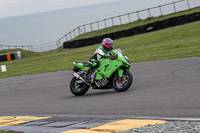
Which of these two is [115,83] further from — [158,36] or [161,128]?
Answer: [158,36]

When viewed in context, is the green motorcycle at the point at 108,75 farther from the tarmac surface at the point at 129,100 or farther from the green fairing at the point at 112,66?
the tarmac surface at the point at 129,100

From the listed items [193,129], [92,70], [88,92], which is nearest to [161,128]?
[193,129]

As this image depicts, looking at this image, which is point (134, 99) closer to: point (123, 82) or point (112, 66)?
point (123, 82)

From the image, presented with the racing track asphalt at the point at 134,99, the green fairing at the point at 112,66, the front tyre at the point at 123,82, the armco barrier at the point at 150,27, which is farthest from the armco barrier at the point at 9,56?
→ the front tyre at the point at 123,82

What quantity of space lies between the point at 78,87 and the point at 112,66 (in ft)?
5.21

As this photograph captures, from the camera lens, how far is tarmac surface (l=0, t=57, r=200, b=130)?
726 cm

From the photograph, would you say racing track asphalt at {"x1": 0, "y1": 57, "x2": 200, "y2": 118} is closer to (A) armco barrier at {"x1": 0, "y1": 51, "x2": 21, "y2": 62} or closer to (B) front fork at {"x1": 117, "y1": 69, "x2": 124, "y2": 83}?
(B) front fork at {"x1": 117, "y1": 69, "x2": 124, "y2": 83}

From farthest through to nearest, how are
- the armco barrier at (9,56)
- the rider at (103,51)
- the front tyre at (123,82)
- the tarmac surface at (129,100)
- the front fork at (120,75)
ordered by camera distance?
the armco barrier at (9,56)
the rider at (103,51)
the front fork at (120,75)
the front tyre at (123,82)
the tarmac surface at (129,100)

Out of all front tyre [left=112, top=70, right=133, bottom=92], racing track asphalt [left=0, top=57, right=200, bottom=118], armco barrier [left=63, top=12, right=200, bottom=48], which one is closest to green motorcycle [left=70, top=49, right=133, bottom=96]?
front tyre [left=112, top=70, right=133, bottom=92]

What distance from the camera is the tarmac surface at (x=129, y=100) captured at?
286 inches

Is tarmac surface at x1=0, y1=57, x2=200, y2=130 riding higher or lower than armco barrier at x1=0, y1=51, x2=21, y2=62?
lower

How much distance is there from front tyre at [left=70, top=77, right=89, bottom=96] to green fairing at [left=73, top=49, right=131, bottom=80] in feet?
2.43

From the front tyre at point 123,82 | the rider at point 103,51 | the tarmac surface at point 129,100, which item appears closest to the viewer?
the tarmac surface at point 129,100

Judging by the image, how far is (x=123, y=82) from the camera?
33.0 feet
